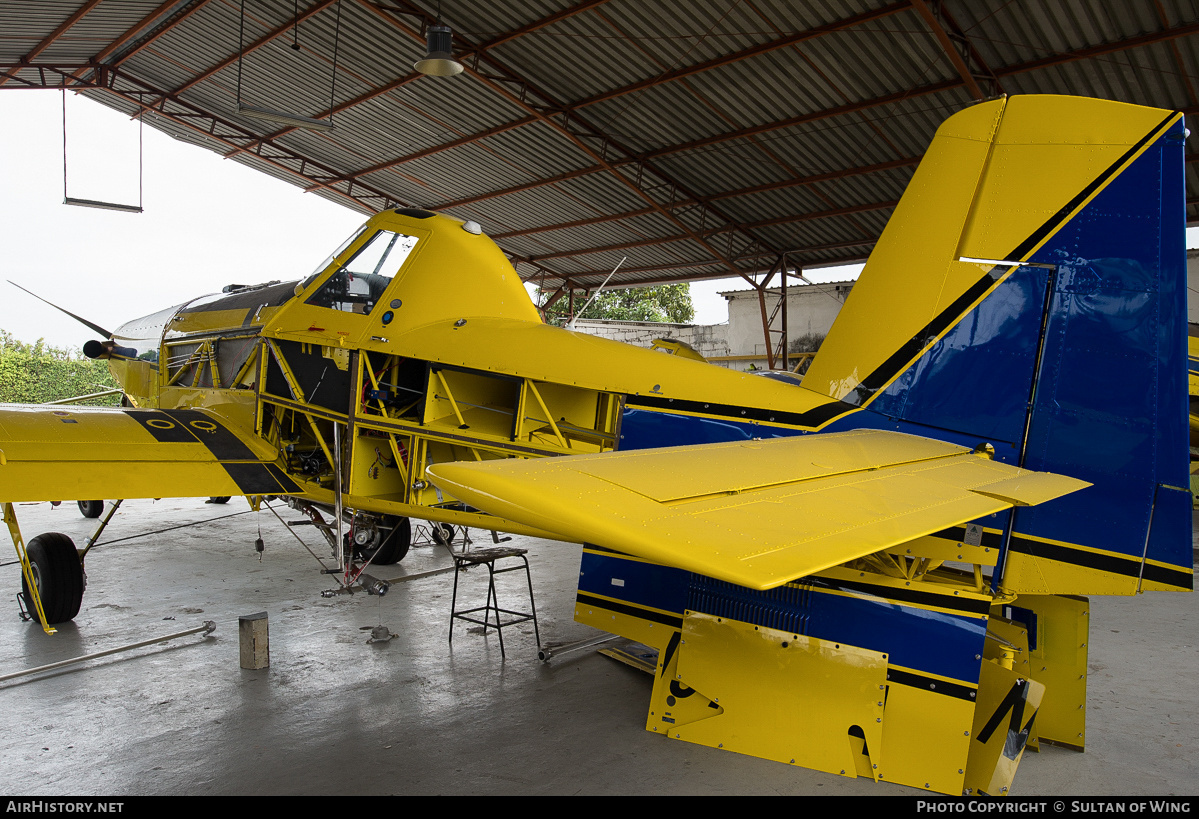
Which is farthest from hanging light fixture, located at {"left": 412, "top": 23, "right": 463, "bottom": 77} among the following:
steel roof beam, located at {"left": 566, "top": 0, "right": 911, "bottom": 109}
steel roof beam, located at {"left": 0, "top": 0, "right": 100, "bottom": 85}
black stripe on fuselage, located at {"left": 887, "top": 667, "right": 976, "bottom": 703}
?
black stripe on fuselage, located at {"left": 887, "top": 667, "right": 976, "bottom": 703}

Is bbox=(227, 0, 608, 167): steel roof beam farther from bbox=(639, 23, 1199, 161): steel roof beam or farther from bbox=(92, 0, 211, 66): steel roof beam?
bbox=(639, 23, 1199, 161): steel roof beam

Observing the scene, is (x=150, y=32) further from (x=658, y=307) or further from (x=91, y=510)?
(x=658, y=307)

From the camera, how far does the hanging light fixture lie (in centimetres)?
1068

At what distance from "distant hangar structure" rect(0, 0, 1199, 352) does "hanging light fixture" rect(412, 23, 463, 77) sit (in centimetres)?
232

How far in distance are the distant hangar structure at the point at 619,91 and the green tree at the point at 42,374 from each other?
36.8 feet

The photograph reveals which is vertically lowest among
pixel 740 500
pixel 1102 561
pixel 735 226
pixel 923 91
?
pixel 1102 561

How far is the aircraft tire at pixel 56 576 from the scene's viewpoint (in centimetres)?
657

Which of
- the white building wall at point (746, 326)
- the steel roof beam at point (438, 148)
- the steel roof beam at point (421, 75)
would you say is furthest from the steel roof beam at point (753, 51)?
the white building wall at point (746, 326)

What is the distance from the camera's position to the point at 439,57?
10.9 m

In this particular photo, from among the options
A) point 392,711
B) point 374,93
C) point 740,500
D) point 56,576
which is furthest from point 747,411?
point 374,93

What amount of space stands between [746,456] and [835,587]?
1624 millimetres

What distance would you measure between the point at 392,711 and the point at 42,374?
94.2 feet

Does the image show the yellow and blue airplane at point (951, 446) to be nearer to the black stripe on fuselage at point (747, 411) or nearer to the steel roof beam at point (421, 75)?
the black stripe on fuselage at point (747, 411)

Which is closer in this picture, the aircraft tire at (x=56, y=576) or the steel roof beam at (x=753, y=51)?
the aircraft tire at (x=56, y=576)
